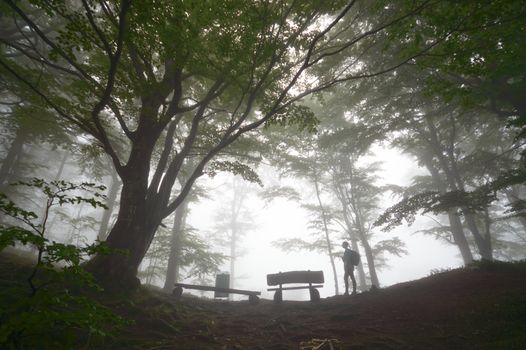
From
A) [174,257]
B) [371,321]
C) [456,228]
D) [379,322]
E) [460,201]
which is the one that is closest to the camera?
[379,322]

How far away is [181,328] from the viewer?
632cm

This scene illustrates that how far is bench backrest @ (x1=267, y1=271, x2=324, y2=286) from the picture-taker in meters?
10.7

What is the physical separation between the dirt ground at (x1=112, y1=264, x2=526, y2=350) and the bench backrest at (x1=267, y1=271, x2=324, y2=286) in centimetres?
194

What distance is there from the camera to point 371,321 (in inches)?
262

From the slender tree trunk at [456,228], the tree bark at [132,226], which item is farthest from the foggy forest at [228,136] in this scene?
the slender tree trunk at [456,228]

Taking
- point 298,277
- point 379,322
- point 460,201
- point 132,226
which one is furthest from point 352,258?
point 132,226

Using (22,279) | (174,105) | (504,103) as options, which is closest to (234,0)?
(174,105)

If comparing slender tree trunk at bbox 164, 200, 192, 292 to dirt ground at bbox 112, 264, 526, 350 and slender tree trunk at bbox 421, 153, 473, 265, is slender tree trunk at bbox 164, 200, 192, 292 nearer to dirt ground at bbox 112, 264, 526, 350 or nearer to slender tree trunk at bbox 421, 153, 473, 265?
dirt ground at bbox 112, 264, 526, 350

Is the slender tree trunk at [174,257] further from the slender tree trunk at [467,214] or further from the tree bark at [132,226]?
the slender tree trunk at [467,214]

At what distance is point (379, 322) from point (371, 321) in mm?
199

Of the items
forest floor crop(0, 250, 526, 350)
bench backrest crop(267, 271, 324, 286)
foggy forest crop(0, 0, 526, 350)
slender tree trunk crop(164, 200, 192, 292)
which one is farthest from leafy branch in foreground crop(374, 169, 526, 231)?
slender tree trunk crop(164, 200, 192, 292)

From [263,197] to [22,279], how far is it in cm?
1462

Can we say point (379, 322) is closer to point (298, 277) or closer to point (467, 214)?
point (298, 277)

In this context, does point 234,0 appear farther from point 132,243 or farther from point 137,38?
point 132,243
